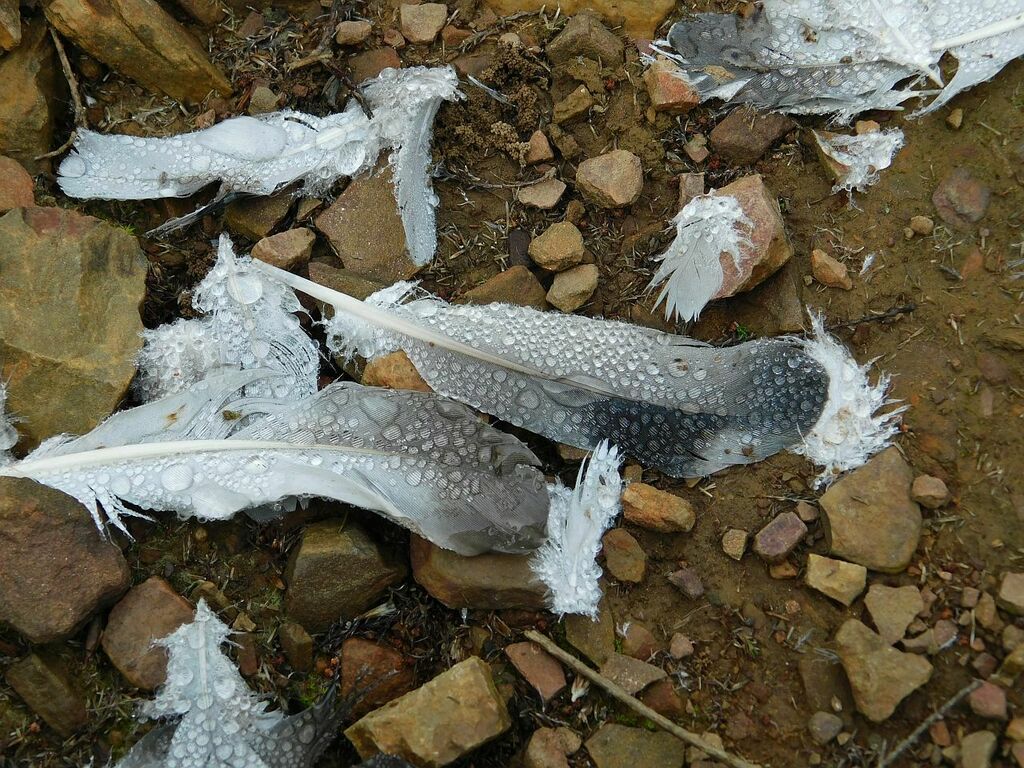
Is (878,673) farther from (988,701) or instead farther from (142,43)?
(142,43)

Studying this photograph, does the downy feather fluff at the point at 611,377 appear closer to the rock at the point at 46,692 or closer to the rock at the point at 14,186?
the rock at the point at 14,186

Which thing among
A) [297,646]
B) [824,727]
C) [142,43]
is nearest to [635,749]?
[824,727]

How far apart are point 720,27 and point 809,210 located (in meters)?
0.80

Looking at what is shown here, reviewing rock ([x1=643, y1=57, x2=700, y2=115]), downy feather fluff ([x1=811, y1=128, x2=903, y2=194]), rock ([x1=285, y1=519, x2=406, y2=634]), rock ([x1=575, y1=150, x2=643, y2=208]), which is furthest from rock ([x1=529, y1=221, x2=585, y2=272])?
rock ([x1=285, y1=519, x2=406, y2=634])

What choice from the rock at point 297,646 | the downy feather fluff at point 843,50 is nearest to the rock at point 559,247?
the downy feather fluff at point 843,50

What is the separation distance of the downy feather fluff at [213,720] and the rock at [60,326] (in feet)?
2.82

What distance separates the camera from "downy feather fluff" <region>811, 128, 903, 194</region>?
9.22ft

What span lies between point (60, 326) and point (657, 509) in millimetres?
2160

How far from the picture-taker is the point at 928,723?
2.23m

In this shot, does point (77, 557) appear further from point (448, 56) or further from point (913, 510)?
point (913, 510)

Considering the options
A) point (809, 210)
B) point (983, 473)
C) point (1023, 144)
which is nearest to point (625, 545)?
point (983, 473)

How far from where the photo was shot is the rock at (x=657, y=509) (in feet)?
8.50

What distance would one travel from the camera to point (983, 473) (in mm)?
2447

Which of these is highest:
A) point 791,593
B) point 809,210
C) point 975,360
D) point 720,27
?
point 720,27
